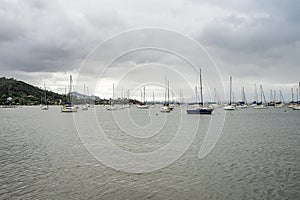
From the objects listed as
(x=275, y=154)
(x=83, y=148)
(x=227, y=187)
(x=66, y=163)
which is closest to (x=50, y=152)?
Result: (x=83, y=148)

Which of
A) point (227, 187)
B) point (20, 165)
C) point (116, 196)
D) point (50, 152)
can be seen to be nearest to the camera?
point (116, 196)

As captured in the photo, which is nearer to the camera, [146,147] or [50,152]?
[50,152]

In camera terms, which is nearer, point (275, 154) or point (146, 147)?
point (275, 154)

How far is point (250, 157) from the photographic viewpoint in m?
22.0

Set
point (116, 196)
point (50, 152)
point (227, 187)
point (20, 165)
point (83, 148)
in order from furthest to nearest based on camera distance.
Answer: point (83, 148) → point (50, 152) → point (20, 165) → point (227, 187) → point (116, 196)

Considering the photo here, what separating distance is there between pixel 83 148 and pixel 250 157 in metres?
14.7

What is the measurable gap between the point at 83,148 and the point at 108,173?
10048mm

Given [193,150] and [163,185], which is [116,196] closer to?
[163,185]

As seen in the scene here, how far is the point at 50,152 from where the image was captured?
2403cm

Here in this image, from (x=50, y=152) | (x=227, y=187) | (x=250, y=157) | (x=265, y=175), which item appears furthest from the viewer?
(x=50, y=152)

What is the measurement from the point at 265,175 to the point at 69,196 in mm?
10999

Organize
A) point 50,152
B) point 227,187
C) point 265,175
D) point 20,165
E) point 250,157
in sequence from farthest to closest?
point 50,152 → point 250,157 → point 20,165 → point 265,175 → point 227,187

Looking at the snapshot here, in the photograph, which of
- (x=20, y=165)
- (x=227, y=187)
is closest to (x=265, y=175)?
(x=227, y=187)

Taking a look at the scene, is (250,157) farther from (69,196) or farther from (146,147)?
(69,196)
